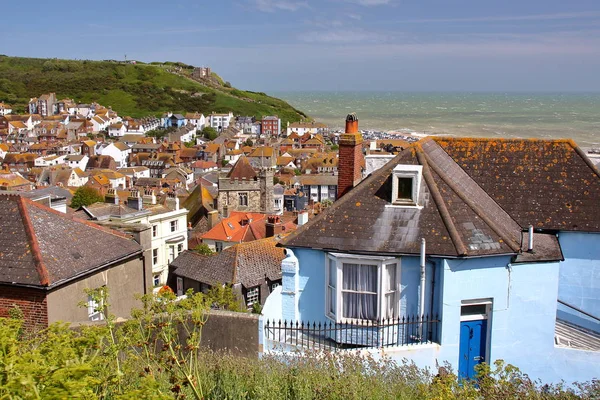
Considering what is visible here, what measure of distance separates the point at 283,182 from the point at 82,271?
253ft

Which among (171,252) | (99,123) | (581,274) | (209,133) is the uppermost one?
(99,123)

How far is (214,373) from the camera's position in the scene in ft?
28.0

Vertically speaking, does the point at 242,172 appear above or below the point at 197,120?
below

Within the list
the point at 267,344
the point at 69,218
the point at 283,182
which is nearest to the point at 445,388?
the point at 267,344

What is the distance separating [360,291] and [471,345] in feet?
7.58

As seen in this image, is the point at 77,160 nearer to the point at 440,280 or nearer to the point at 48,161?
the point at 48,161

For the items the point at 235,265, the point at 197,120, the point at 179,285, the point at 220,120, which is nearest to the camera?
the point at 235,265

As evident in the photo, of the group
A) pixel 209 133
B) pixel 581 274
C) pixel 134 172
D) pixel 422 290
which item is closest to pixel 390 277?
pixel 422 290

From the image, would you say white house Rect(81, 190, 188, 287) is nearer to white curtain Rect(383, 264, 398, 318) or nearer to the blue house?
the blue house

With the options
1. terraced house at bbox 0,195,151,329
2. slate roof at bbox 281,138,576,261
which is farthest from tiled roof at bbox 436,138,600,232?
terraced house at bbox 0,195,151,329

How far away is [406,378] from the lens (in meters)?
8.73

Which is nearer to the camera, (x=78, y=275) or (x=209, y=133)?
(x=78, y=275)

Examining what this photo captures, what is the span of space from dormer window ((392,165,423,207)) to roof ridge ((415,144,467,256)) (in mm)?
304

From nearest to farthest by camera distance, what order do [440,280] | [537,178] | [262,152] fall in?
[440,280]
[537,178]
[262,152]
